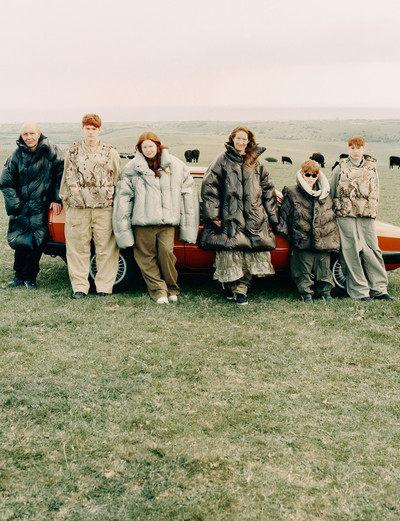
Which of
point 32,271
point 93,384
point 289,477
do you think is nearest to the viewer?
point 289,477

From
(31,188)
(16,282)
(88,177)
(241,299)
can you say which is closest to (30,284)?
(16,282)

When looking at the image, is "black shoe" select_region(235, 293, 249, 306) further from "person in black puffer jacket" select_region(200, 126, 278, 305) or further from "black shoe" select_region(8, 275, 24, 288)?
"black shoe" select_region(8, 275, 24, 288)

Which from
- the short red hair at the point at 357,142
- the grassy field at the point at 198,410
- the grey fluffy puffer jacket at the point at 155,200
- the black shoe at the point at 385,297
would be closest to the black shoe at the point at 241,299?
the grassy field at the point at 198,410

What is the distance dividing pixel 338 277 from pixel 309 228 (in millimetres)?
861

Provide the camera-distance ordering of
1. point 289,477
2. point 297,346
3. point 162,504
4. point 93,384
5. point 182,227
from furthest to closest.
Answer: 1. point 182,227
2. point 297,346
3. point 93,384
4. point 289,477
5. point 162,504

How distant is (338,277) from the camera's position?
6.70 meters

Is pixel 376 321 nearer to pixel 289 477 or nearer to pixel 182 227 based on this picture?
pixel 182 227

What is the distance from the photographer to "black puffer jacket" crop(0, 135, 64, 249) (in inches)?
258

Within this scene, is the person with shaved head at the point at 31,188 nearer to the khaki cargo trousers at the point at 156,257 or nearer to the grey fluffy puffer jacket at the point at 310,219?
the khaki cargo trousers at the point at 156,257

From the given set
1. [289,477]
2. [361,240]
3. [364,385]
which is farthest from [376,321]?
[289,477]

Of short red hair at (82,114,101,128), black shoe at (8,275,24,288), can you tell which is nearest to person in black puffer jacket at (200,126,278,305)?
short red hair at (82,114,101,128)

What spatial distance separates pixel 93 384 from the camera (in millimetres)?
4387

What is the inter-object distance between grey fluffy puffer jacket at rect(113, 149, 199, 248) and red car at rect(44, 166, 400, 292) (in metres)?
0.34

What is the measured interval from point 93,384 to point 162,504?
1.57 m
